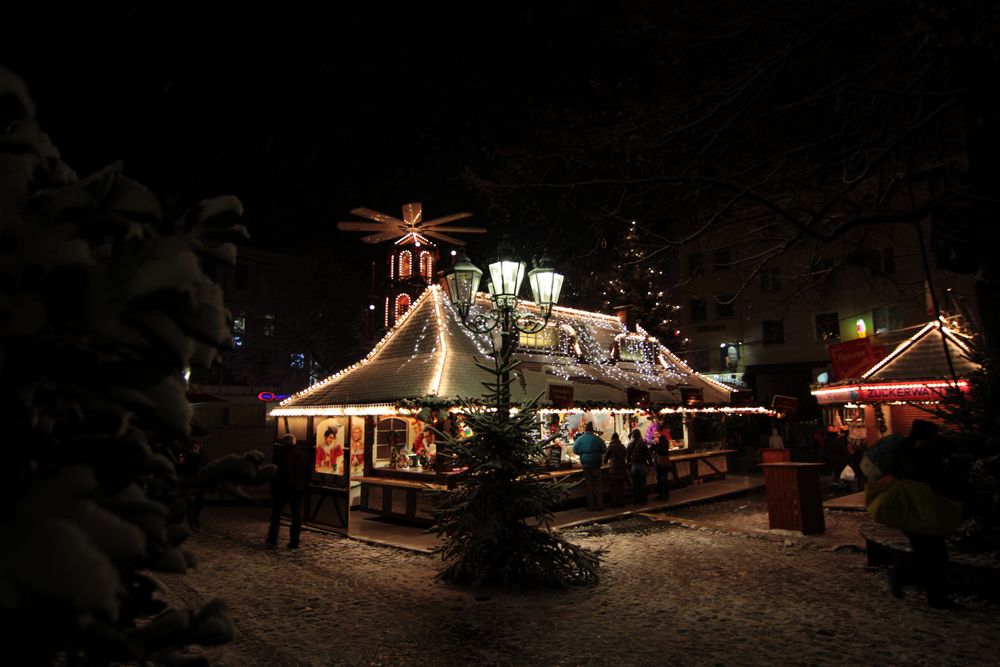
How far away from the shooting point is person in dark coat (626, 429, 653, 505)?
48.5ft

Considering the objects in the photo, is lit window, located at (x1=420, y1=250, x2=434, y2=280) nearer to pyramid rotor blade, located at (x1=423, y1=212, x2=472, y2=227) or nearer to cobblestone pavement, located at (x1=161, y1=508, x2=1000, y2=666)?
pyramid rotor blade, located at (x1=423, y1=212, x2=472, y2=227)

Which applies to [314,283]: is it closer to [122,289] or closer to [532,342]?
[532,342]

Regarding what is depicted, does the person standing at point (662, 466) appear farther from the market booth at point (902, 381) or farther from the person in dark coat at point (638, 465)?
the market booth at point (902, 381)

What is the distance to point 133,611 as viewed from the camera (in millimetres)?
1556

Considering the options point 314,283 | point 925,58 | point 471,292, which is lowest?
point 471,292

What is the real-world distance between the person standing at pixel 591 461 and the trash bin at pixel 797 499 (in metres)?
3.90

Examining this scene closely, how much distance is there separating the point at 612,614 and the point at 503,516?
76.2 inches

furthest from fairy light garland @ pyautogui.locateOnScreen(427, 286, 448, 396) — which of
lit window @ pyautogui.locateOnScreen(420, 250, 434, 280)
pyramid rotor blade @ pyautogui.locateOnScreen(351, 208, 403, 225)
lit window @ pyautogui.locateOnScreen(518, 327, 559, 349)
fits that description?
lit window @ pyautogui.locateOnScreen(420, 250, 434, 280)

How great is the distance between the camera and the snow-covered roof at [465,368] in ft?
40.7

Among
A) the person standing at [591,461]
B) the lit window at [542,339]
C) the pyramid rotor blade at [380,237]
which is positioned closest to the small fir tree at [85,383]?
the person standing at [591,461]

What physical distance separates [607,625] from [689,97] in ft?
24.4

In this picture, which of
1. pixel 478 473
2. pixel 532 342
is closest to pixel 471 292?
pixel 478 473

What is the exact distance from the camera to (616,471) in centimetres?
1448

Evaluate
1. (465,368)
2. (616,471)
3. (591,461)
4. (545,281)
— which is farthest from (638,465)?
(545,281)
